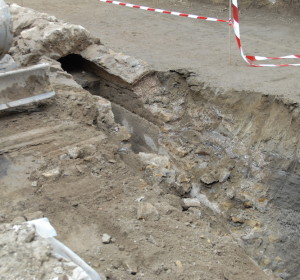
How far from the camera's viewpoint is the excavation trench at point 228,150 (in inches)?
234

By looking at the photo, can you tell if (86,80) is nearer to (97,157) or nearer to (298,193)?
(97,157)

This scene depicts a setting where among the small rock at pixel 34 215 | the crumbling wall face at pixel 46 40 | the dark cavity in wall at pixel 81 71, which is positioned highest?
the crumbling wall face at pixel 46 40

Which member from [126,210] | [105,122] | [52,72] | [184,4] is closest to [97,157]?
[126,210]

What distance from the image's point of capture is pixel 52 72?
6.59 m

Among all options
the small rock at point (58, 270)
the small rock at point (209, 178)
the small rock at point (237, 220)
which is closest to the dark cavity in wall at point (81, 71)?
the small rock at point (209, 178)

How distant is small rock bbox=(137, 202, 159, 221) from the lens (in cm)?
417

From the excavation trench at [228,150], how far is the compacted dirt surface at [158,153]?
0.05 ft

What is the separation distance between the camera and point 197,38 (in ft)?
29.0

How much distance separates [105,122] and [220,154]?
5.58ft

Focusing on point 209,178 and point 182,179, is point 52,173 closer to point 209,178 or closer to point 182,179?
point 182,179

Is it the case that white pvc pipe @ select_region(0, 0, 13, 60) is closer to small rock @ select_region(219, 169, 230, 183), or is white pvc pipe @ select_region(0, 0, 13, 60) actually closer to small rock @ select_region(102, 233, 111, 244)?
small rock @ select_region(102, 233, 111, 244)

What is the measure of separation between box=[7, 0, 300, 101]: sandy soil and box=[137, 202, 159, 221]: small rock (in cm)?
281

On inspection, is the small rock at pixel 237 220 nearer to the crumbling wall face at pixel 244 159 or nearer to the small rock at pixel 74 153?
the crumbling wall face at pixel 244 159

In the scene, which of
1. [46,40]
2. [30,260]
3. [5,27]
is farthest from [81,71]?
[30,260]
